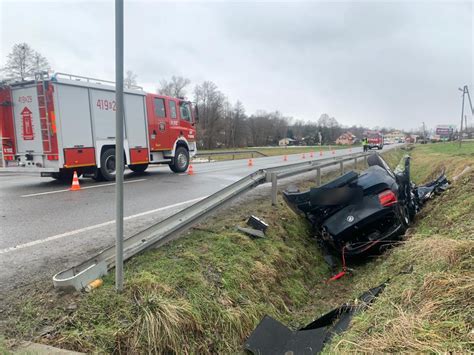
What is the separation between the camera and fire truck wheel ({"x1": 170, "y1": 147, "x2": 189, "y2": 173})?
14.1 metres

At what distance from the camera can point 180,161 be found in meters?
14.4

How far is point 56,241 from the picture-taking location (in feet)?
15.0

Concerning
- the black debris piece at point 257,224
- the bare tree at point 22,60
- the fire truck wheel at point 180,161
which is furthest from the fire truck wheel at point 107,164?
the bare tree at point 22,60

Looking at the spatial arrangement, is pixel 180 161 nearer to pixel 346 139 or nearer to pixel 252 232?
pixel 252 232

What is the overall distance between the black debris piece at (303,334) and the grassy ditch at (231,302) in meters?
0.17

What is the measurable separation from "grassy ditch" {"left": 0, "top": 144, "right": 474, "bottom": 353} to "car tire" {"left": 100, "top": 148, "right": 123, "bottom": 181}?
22.5ft

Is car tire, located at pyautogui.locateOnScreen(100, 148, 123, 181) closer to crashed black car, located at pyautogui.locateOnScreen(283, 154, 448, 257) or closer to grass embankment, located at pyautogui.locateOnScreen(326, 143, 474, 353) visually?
crashed black car, located at pyautogui.locateOnScreen(283, 154, 448, 257)

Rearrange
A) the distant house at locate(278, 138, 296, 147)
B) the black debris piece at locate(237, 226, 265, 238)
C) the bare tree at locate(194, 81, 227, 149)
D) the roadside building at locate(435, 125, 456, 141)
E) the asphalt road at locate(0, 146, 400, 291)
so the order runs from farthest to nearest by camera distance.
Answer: the distant house at locate(278, 138, 296, 147)
the roadside building at locate(435, 125, 456, 141)
the bare tree at locate(194, 81, 227, 149)
the black debris piece at locate(237, 226, 265, 238)
the asphalt road at locate(0, 146, 400, 291)

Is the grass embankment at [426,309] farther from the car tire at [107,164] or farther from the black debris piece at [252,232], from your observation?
the car tire at [107,164]

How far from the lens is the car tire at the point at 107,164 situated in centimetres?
1088

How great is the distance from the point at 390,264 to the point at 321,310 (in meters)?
1.05

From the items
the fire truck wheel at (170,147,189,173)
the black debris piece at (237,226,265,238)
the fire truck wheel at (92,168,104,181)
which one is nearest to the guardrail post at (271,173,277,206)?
the black debris piece at (237,226,265,238)

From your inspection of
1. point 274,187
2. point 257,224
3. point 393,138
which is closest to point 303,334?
point 257,224

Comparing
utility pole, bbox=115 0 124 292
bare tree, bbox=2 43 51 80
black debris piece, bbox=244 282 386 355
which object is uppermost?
bare tree, bbox=2 43 51 80
